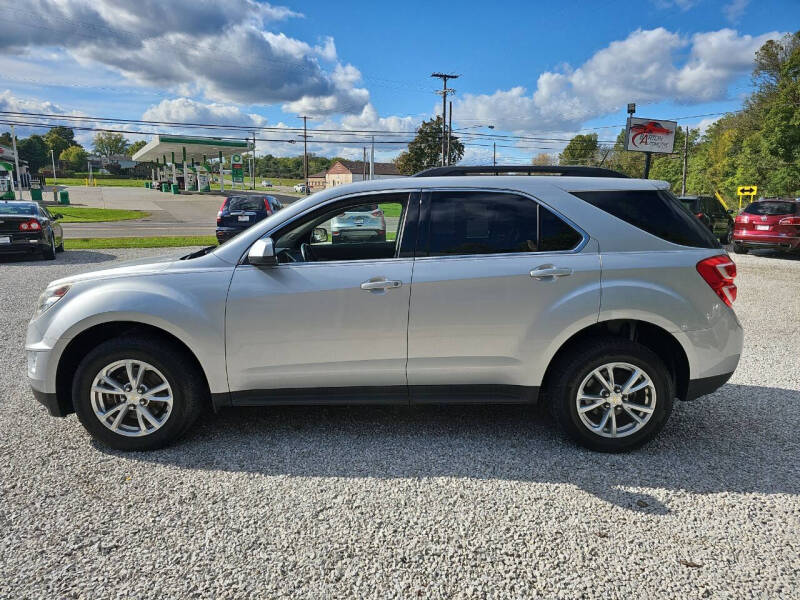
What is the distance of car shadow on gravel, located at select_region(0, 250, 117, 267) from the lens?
12953mm

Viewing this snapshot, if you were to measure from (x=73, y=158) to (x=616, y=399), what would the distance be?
149534mm

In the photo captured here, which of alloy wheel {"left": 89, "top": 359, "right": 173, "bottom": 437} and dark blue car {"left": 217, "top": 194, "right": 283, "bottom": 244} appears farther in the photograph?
dark blue car {"left": 217, "top": 194, "right": 283, "bottom": 244}

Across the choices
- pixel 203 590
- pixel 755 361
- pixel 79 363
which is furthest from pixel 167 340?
pixel 755 361

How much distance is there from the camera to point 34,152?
112 metres

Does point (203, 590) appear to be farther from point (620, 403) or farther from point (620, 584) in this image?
point (620, 403)

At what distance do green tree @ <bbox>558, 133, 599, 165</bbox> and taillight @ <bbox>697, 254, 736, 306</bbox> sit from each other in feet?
340

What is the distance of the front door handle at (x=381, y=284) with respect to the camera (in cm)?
338

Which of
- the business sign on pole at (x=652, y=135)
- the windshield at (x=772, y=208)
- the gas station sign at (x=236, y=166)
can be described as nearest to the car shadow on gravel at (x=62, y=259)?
the windshield at (x=772, y=208)

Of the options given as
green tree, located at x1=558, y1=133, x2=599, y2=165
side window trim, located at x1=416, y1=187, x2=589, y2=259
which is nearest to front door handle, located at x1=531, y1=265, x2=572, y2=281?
side window trim, located at x1=416, y1=187, x2=589, y2=259

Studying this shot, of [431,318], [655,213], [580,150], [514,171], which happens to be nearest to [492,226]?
[514,171]

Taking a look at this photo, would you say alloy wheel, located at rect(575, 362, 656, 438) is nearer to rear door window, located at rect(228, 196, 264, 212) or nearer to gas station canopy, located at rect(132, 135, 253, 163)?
rear door window, located at rect(228, 196, 264, 212)

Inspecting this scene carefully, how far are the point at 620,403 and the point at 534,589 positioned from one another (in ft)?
5.03

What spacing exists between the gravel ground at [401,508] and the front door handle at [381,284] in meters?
1.10

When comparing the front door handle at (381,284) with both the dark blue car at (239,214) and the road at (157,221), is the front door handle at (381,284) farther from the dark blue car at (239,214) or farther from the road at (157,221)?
the road at (157,221)
